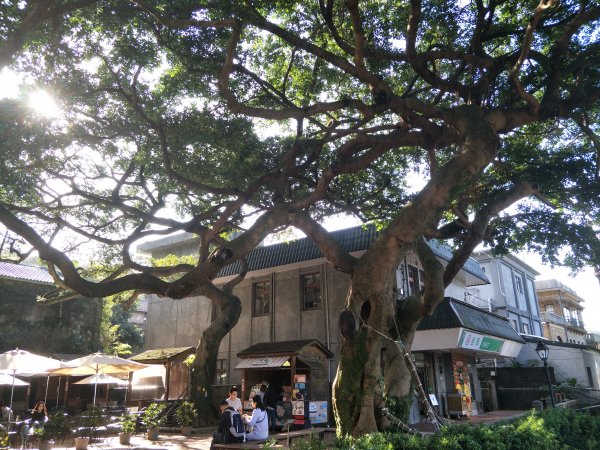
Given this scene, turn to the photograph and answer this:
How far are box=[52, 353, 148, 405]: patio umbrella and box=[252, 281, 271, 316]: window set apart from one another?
699 cm

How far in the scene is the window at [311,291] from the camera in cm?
2027

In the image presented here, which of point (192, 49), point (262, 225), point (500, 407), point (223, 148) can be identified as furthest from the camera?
point (500, 407)

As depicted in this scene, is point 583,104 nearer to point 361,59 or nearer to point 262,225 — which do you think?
point 361,59

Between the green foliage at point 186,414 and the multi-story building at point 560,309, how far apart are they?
35567 mm

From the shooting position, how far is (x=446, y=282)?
461 inches

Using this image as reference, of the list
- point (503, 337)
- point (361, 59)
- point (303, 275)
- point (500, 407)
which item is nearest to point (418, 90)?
point (361, 59)

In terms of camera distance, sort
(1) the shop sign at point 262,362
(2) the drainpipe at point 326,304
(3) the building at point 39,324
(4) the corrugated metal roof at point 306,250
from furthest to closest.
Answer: (3) the building at point 39,324 < (4) the corrugated metal roof at point 306,250 < (2) the drainpipe at point 326,304 < (1) the shop sign at point 262,362

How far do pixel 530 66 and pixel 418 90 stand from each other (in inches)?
109

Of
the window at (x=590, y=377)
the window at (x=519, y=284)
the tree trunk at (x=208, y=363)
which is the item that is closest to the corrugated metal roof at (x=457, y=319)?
the tree trunk at (x=208, y=363)

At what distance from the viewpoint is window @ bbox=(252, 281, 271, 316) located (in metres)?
21.9

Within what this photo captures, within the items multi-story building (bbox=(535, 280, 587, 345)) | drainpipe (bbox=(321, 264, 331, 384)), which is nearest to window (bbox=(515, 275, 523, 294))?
multi-story building (bbox=(535, 280, 587, 345))

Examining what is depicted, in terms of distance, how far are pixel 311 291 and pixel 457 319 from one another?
250 inches

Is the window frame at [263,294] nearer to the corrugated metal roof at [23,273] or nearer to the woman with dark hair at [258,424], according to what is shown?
the woman with dark hair at [258,424]

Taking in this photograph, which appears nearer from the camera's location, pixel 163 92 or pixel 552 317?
pixel 163 92
